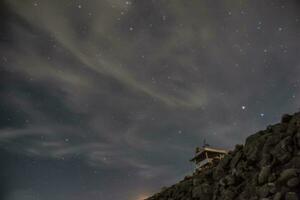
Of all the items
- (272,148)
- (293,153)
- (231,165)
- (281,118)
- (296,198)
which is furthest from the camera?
(231,165)

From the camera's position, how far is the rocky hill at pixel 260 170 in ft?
24.0

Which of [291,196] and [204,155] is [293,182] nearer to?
[291,196]

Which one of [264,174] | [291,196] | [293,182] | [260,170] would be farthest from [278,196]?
[260,170]

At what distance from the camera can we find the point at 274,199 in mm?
7176

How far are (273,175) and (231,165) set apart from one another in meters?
2.07

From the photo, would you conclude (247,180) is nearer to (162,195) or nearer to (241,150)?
(241,150)

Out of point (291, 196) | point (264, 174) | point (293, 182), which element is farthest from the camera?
point (264, 174)

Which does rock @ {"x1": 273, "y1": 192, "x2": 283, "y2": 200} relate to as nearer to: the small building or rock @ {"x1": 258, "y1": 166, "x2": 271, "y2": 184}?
rock @ {"x1": 258, "y1": 166, "x2": 271, "y2": 184}

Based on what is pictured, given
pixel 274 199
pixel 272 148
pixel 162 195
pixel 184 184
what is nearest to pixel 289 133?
pixel 272 148

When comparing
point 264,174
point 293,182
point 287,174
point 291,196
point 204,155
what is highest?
point 204,155

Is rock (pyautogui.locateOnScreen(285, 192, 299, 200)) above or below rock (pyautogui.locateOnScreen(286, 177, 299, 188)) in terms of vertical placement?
below

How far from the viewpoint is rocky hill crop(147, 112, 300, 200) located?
7317 mm

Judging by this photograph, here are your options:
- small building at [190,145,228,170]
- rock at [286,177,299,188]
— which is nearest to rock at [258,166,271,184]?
rock at [286,177,299,188]

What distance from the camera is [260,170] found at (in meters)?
8.29
